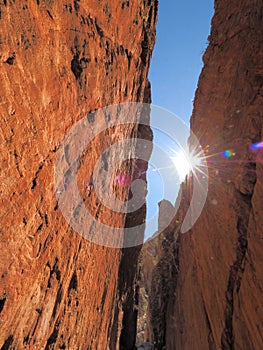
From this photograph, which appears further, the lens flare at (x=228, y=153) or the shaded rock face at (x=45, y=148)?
the lens flare at (x=228, y=153)

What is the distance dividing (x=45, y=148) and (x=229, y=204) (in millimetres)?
5669

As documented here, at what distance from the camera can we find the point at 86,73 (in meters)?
4.81

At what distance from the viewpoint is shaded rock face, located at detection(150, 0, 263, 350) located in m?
5.48

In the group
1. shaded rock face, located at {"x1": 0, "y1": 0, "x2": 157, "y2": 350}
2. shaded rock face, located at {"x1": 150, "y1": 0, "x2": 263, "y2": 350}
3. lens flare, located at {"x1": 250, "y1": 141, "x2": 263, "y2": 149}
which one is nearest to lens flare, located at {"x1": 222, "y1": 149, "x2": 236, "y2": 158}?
shaded rock face, located at {"x1": 150, "y1": 0, "x2": 263, "y2": 350}

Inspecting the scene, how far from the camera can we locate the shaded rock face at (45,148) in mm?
2975

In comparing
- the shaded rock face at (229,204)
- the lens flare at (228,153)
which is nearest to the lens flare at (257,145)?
the shaded rock face at (229,204)

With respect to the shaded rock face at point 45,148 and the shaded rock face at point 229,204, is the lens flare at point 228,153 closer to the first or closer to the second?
the shaded rock face at point 229,204

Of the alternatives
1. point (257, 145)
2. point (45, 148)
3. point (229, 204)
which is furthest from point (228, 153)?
point (45, 148)

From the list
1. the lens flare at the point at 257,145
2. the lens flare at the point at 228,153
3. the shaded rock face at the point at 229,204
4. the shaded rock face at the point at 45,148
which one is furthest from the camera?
the lens flare at the point at 228,153

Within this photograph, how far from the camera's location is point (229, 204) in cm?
691

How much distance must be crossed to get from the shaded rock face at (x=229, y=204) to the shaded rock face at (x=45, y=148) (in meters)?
3.96

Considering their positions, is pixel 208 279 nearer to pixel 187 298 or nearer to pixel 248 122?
pixel 187 298

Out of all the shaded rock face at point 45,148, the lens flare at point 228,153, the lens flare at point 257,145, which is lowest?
the shaded rock face at point 45,148

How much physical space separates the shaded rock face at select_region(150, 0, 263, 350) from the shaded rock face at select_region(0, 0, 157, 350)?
3.96 m
